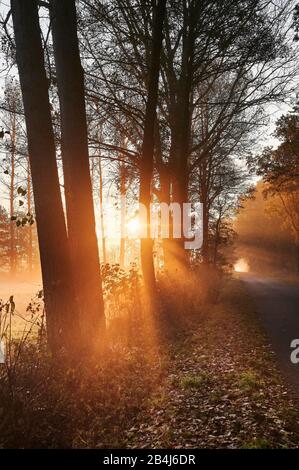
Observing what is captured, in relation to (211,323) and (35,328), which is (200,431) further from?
(35,328)

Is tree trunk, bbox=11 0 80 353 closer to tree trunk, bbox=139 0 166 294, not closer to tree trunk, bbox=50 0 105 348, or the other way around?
tree trunk, bbox=50 0 105 348

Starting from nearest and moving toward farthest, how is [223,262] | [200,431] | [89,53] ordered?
1. [200,431]
2. [89,53]
3. [223,262]

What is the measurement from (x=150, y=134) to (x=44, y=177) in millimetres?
5418

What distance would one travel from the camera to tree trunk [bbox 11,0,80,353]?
658 centimetres

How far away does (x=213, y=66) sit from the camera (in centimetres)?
1474

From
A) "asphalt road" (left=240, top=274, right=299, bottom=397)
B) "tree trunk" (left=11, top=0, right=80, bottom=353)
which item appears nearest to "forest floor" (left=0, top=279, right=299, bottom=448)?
"asphalt road" (left=240, top=274, right=299, bottom=397)

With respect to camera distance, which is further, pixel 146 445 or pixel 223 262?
pixel 223 262

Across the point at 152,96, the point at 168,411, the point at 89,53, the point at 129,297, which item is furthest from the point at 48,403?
the point at 89,53

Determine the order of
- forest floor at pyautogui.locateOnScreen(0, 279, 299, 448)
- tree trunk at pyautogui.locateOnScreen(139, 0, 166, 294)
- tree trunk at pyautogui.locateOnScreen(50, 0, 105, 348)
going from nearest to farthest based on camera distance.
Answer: forest floor at pyautogui.locateOnScreen(0, 279, 299, 448) → tree trunk at pyautogui.locateOnScreen(50, 0, 105, 348) → tree trunk at pyautogui.locateOnScreen(139, 0, 166, 294)

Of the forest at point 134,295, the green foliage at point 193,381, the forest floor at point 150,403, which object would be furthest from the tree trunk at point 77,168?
the green foliage at point 193,381

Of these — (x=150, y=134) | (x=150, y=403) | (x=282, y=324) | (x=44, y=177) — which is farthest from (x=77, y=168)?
(x=282, y=324)

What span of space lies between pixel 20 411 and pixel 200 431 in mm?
2133

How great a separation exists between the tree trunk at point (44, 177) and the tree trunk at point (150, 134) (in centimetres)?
466

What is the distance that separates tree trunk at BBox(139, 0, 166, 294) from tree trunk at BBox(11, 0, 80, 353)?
15.3 feet
